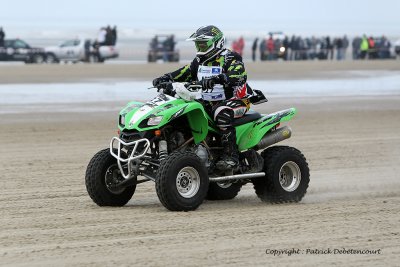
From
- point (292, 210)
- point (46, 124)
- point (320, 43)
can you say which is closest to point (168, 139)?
point (292, 210)

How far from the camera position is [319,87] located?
3012 centimetres

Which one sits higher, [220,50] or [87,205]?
[220,50]

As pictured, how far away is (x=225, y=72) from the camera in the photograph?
33.2 ft

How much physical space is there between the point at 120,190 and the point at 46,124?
9369 mm

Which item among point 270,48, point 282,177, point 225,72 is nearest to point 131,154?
point 225,72

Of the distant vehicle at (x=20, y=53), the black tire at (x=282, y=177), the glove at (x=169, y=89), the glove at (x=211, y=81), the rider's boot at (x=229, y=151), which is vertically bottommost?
the distant vehicle at (x=20, y=53)

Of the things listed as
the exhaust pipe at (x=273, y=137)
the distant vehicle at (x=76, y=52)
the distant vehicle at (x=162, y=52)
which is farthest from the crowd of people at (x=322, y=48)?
the exhaust pipe at (x=273, y=137)

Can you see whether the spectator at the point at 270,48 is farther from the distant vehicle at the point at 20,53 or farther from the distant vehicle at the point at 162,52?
the distant vehicle at the point at 20,53

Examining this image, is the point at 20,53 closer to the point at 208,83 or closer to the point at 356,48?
the point at 356,48

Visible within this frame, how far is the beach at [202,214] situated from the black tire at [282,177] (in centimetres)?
19

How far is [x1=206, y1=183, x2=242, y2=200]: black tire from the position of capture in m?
10.8

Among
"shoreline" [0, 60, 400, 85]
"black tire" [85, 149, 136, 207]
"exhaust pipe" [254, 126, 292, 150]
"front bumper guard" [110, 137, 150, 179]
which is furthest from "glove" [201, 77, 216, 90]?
"shoreline" [0, 60, 400, 85]

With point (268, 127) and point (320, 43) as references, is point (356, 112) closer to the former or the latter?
point (268, 127)

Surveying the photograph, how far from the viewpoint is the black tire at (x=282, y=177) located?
34.1 feet
